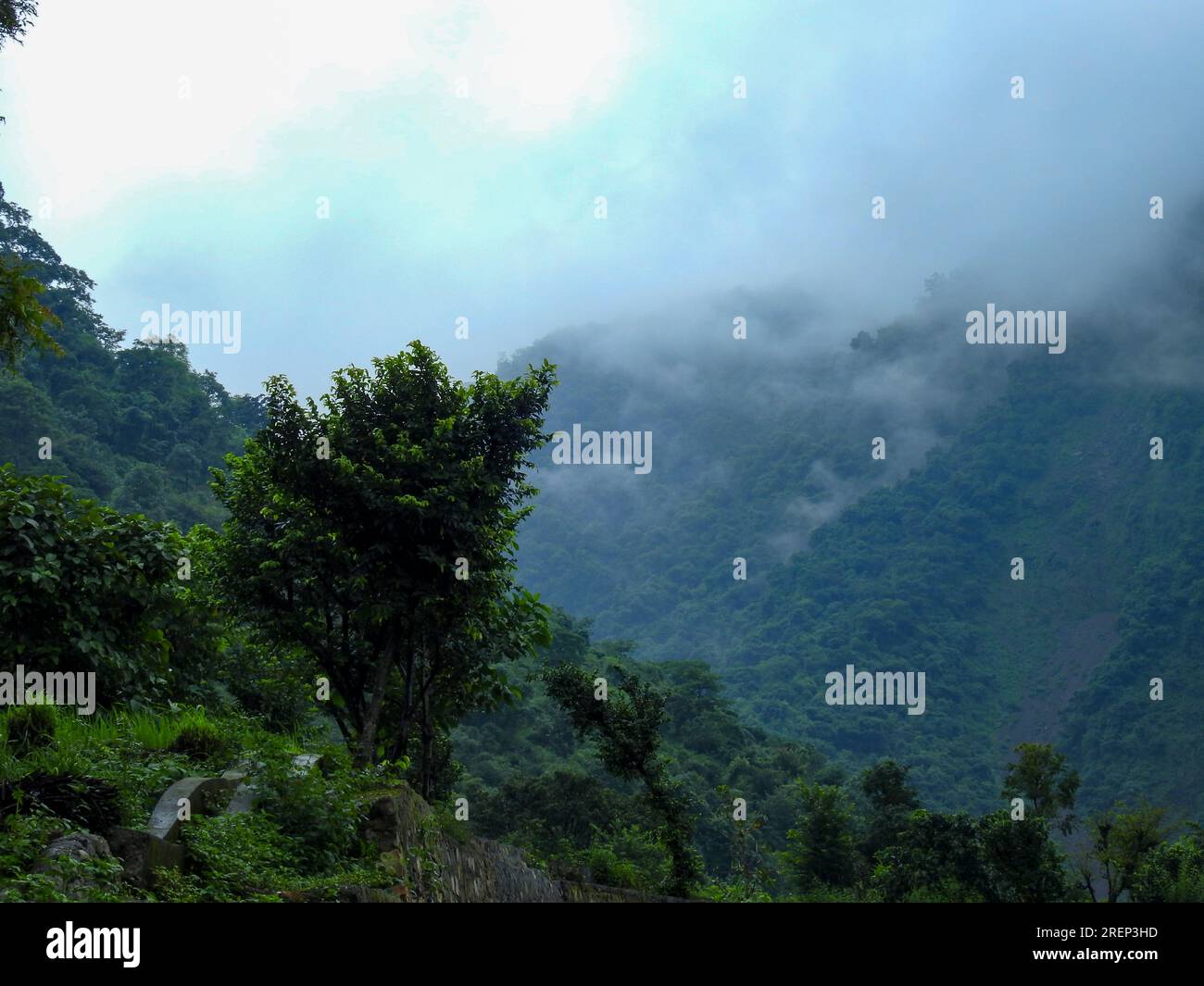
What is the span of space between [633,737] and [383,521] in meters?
11.4

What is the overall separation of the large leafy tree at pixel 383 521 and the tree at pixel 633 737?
335 inches

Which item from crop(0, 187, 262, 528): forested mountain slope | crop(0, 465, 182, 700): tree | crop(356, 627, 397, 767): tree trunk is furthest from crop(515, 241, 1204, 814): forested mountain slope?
crop(0, 465, 182, 700): tree

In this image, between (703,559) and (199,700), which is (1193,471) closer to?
(703,559)

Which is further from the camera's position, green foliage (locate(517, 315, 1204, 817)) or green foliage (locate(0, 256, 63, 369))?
green foliage (locate(517, 315, 1204, 817))

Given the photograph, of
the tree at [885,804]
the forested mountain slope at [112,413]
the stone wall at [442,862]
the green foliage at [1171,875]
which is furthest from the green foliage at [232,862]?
the forested mountain slope at [112,413]

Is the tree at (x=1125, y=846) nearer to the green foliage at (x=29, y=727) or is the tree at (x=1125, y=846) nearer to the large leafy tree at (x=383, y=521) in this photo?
the large leafy tree at (x=383, y=521)

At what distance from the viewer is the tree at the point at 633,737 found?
69.8 feet

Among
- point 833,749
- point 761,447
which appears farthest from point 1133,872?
point 761,447

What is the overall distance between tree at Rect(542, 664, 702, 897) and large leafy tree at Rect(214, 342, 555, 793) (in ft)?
27.9

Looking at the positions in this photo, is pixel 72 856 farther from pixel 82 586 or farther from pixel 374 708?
pixel 374 708

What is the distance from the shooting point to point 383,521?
11594mm

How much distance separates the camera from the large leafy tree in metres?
11.6

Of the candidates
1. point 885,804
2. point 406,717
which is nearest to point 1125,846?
point 885,804

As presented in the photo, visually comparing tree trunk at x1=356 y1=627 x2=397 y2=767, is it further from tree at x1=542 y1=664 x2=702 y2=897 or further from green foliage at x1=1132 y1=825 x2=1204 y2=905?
green foliage at x1=1132 y1=825 x2=1204 y2=905
